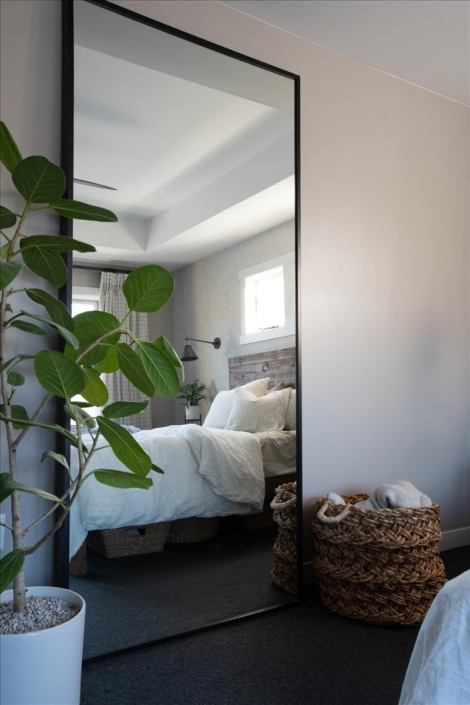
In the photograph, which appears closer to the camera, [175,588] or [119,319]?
[119,319]

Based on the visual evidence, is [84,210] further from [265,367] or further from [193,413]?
[265,367]

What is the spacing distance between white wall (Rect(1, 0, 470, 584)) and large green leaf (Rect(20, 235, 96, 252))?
1154 millimetres

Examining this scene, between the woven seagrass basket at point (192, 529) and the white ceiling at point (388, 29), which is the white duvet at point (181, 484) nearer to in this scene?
the woven seagrass basket at point (192, 529)

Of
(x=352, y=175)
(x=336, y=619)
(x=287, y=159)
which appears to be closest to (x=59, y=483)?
(x=336, y=619)

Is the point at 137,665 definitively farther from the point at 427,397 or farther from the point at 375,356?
the point at 427,397

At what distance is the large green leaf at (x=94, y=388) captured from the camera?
66.0 inches

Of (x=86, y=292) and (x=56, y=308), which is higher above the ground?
(x=86, y=292)

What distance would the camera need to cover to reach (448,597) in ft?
3.79

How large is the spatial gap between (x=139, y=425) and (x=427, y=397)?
5.53ft

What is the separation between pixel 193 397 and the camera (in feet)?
7.45

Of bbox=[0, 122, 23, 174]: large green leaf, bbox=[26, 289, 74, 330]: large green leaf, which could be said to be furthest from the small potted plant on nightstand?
bbox=[0, 122, 23, 174]: large green leaf

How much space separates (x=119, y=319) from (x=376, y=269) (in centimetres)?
145

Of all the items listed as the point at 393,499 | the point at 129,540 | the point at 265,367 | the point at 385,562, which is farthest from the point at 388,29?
the point at 129,540

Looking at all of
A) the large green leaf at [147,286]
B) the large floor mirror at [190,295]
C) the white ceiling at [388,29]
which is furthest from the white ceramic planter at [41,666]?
the white ceiling at [388,29]
